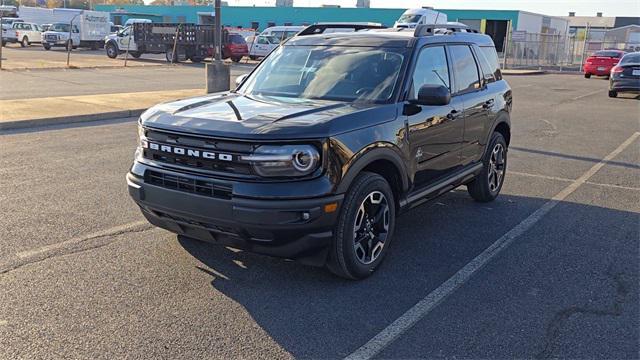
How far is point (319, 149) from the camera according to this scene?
401cm

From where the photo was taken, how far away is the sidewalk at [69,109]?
1112 centimetres

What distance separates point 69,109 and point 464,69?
31.0 ft

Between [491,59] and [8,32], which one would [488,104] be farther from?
[8,32]

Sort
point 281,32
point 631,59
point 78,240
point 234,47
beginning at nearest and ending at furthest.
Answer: point 78,240 < point 631,59 < point 234,47 < point 281,32

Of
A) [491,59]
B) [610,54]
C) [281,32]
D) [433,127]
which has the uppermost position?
[281,32]

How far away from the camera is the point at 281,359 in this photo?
342cm

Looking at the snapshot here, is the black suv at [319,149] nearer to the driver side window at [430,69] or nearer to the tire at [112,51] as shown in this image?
the driver side window at [430,69]

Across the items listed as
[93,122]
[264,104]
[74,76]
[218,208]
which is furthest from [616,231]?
[74,76]

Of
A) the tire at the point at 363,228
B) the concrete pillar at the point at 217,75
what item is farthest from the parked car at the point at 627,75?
the tire at the point at 363,228

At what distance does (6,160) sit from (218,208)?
562 centimetres

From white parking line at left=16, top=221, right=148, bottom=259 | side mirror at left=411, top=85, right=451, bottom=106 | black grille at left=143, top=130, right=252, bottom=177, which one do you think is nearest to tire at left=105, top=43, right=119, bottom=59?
white parking line at left=16, top=221, right=148, bottom=259

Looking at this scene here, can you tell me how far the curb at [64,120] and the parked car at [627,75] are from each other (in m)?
15.7

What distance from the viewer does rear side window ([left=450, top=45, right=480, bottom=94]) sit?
5902mm

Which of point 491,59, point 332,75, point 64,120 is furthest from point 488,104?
point 64,120
